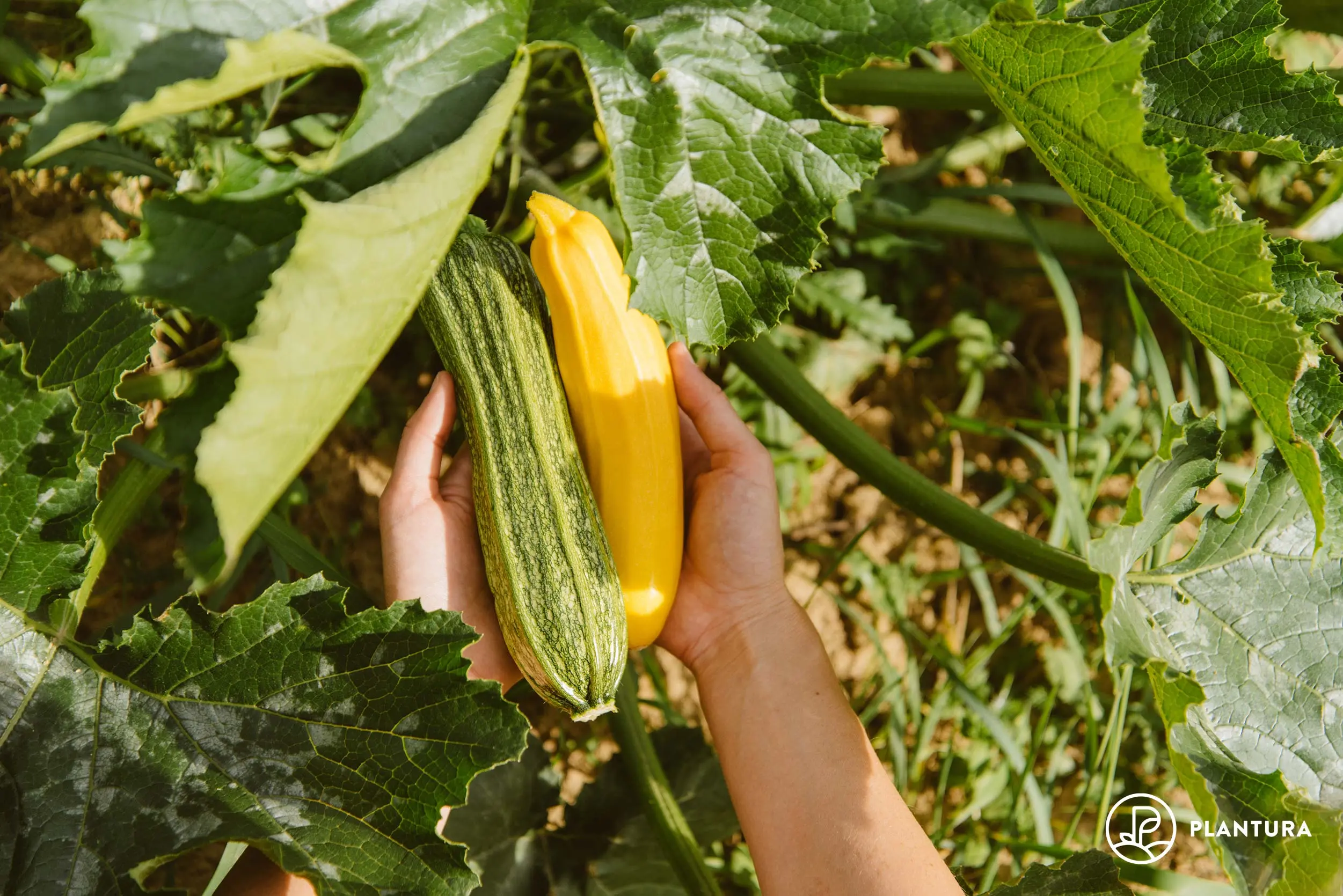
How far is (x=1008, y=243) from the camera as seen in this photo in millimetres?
2223

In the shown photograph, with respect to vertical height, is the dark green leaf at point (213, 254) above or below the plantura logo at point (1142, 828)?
above

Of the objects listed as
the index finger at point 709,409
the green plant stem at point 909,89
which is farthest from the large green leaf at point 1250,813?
the green plant stem at point 909,89

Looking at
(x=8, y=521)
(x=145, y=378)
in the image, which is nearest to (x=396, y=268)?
(x=8, y=521)

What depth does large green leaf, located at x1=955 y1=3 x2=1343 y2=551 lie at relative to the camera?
0.93 metres

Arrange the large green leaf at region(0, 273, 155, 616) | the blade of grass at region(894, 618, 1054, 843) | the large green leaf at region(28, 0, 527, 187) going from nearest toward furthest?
the large green leaf at region(28, 0, 527, 187), the large green leaf at region(0, 273, 155, 616), the blade of grass at region(894, 618, 1054, 843)

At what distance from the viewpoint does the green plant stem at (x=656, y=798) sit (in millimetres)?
1599

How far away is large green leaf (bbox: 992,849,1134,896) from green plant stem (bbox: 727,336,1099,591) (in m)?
0.40

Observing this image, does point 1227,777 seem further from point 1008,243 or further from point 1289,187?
point 1289,187

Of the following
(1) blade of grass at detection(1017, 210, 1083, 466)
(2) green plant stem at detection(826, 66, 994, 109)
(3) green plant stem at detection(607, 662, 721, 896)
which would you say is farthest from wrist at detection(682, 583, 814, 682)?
(2) green plant stem at detection(826, 66, 994, 109)

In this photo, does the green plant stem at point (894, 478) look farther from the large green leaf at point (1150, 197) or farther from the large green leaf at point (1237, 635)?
the large green leaf at point (1150, 197)

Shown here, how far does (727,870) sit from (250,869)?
3.45ft

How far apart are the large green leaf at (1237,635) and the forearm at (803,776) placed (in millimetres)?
461

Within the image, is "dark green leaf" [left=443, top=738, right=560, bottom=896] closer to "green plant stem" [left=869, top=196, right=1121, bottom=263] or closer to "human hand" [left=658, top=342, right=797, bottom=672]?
"human hand" [left=658, top=342, right=797, bottom=672]

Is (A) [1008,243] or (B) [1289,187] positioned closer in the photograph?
(A) [1008,243]
